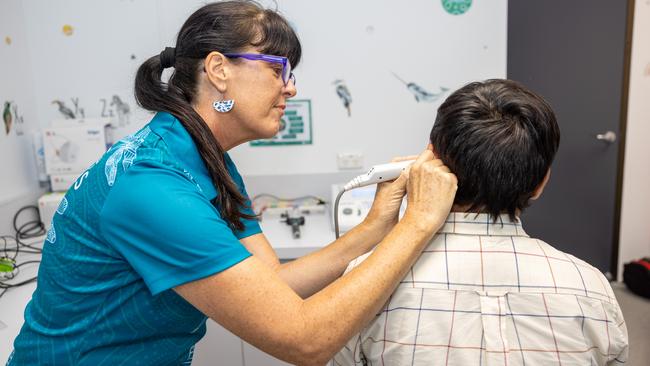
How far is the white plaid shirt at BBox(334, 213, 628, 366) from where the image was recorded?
0.85 metres

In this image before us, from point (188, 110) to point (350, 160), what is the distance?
4.87 feet

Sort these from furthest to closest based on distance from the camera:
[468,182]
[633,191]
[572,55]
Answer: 1. [633,191]
2. [572,55]
3. [468,182]

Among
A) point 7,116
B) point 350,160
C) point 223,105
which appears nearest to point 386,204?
point 223,105

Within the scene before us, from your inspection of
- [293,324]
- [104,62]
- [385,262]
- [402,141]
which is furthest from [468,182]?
[104,62]

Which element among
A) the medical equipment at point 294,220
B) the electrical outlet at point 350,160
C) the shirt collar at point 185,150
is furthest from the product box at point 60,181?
the shirt collar at point 185,150

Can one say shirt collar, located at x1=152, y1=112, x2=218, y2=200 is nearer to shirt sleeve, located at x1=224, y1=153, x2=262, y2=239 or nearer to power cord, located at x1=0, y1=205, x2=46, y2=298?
shirt sleeve, located at x1=224, y1=153, x2=262, y2=239

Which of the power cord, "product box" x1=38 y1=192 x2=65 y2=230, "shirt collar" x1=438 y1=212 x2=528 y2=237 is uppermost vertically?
"shirt collar" x1=438 y1=212 x2=528 y2=237

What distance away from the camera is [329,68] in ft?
7.54

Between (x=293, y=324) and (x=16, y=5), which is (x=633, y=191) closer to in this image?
(x=293, y=324)

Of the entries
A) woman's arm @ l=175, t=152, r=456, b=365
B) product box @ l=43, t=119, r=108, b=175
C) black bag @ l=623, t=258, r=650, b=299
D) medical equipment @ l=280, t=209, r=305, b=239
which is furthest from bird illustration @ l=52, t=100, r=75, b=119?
black bag @ l=623, t=258, r=650, b=299

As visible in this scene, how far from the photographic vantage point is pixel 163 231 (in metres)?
0.72

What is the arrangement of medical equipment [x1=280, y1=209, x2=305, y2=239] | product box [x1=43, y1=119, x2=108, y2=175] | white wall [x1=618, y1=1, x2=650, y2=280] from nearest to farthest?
medical equipment [x1=280, y1=209, x2=305, y2=239] → product box [x1=43, y1=119, x2=108, y2=175] → white wall [x1=618, y1=1, x2=650, y2=280]

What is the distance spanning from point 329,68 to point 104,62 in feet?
3.58

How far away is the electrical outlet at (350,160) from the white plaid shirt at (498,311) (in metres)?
1.45
